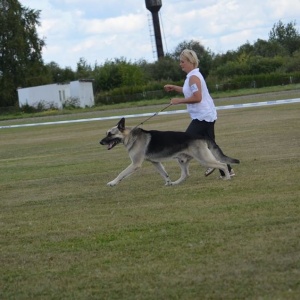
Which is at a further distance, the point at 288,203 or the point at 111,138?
the point at 111,138

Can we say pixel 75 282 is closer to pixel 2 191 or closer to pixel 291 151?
pixel 2 191

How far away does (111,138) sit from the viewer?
1255cm

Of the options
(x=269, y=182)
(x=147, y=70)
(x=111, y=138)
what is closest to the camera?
(x=269, y=182)

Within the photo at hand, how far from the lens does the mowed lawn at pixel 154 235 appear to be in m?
6.32

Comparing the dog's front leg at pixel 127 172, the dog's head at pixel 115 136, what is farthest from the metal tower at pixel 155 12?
the dog's front leg at pixel 127 172

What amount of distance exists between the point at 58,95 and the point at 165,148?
65.7 metres

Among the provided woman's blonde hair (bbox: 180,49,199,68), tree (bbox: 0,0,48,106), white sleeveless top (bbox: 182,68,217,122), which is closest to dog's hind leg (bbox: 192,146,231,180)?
white sleeveless top (bbox: 182,68,217,122)

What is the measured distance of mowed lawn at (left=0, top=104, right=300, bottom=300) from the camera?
249 inches

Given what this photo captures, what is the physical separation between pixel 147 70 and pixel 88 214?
8772 cm

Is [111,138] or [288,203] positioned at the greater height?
[111,138]

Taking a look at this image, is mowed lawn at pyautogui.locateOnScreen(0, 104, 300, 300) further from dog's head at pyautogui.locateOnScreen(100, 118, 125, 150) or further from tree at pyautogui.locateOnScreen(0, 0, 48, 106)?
tree at pyautogui.locateOnScreen(0, 0, 48, 106)

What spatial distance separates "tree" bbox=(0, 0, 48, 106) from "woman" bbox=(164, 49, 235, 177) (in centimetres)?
7650

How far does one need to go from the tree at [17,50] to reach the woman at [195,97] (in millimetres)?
76498

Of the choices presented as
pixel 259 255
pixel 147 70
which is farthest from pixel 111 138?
pixel 147 70
